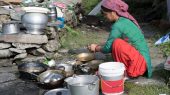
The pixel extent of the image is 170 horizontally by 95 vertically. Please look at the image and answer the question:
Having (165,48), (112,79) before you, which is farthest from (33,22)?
(112,79)

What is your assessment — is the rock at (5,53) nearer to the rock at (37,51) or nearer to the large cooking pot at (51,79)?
the rock at (37,51)

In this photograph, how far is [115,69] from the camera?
17.7ft

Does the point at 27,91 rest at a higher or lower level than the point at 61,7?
lower

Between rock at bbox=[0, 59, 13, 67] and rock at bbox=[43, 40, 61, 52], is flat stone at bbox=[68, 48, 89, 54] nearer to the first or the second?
rock at bbox=[43, 40, 61, 52]

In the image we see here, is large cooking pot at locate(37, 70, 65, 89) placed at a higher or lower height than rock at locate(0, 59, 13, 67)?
higher

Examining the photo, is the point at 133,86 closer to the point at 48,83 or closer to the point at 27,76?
the point at 48,83

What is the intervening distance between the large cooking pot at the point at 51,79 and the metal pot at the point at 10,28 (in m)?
2.24

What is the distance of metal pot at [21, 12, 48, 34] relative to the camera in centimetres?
821

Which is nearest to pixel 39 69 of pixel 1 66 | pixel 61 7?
pixel 1 66

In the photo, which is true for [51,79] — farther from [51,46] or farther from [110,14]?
[51,46]

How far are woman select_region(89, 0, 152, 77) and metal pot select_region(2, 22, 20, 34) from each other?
2.89 metres

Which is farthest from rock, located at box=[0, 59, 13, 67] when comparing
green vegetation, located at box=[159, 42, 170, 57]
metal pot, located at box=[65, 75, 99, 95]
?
green vegetation, located at box=[159, 42, 170, 57]

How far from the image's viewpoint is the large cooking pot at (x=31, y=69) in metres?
6.57

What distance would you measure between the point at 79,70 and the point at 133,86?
124cm
